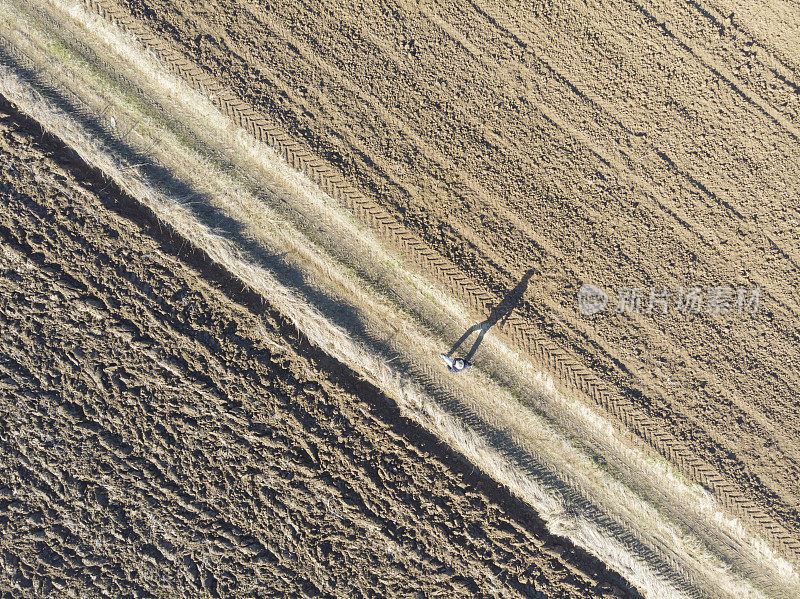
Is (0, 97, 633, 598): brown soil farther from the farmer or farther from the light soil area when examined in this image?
the farmer

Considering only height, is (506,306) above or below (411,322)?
above

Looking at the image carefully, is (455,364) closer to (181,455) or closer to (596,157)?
(596,157)

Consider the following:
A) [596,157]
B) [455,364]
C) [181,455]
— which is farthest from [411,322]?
[181,455]

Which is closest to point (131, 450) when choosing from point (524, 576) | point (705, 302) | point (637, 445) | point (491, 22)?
point (524, 576)

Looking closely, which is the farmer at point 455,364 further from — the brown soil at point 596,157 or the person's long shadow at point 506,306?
the brown soil at point 596,157

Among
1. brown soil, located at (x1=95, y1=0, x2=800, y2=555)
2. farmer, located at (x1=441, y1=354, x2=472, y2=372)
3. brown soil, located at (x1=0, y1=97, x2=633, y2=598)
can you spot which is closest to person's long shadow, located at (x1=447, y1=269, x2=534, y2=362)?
brown soil, located at (x1=95, y1=0, x2=800, y2=555)

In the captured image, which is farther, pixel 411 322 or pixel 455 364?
pixel 411 322
